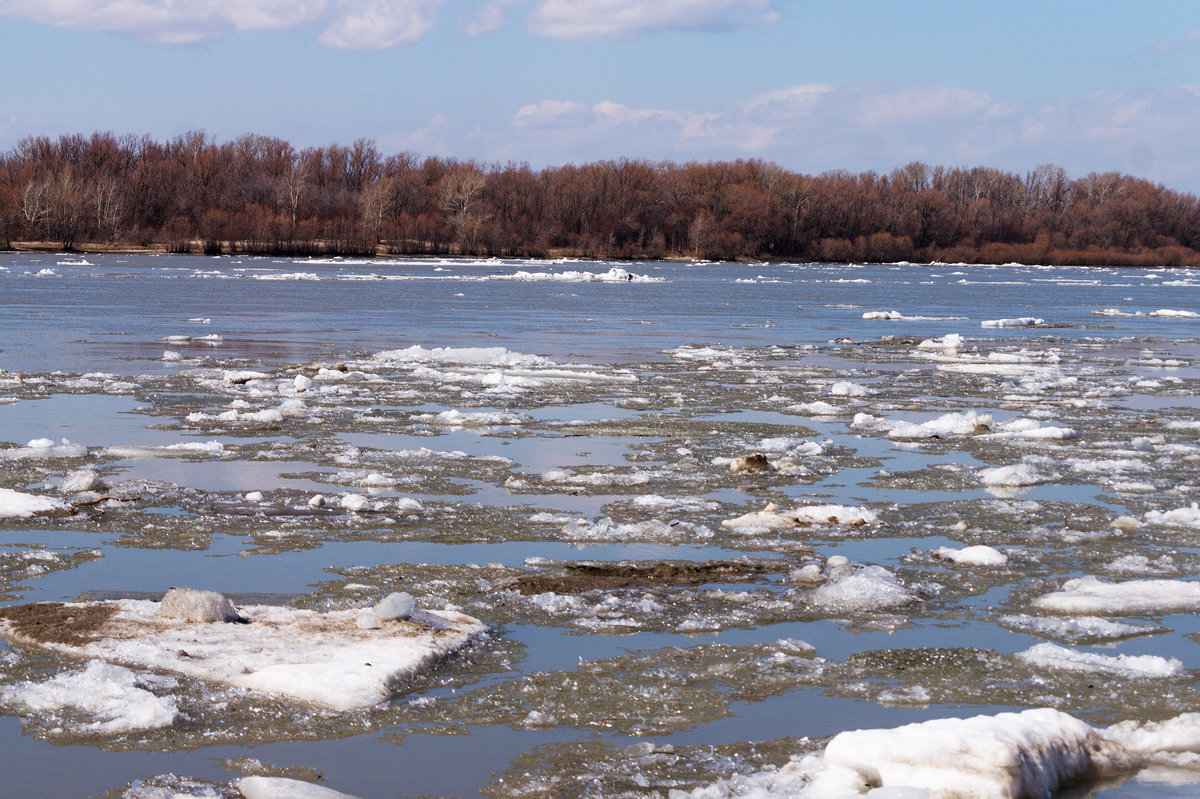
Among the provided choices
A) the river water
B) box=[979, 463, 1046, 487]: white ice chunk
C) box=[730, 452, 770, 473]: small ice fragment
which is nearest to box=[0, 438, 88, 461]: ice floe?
the river water

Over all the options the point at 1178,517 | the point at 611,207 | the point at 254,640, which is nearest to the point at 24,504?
the point at 254,640

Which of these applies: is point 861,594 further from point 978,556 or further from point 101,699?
point 101,699

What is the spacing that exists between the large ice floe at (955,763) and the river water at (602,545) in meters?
0.11

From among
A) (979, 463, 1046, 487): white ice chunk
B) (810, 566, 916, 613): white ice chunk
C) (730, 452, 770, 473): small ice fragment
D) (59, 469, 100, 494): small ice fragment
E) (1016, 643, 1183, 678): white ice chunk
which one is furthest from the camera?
(730, 452, 770, 473): small ice fragment

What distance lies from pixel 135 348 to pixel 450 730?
1461 cm

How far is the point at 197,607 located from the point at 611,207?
10825cm

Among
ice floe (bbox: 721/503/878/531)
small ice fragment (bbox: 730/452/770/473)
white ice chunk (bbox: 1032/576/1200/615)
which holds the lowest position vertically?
white ice chunk (bbox: 1032/576/1200/615)

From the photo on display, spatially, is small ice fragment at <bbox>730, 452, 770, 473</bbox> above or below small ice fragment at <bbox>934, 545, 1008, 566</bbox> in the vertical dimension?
above

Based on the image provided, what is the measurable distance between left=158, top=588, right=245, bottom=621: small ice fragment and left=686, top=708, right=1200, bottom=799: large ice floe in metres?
2.22

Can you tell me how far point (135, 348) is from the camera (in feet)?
55.8

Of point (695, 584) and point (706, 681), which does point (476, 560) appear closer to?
point (695, 584)

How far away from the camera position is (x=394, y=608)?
4781 millimetres

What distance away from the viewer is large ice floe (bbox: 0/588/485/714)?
162 inches

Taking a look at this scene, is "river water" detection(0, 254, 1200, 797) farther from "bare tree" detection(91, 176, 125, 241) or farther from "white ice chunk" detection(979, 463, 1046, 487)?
"bare tree" detection(91, 176, 125, 241)
